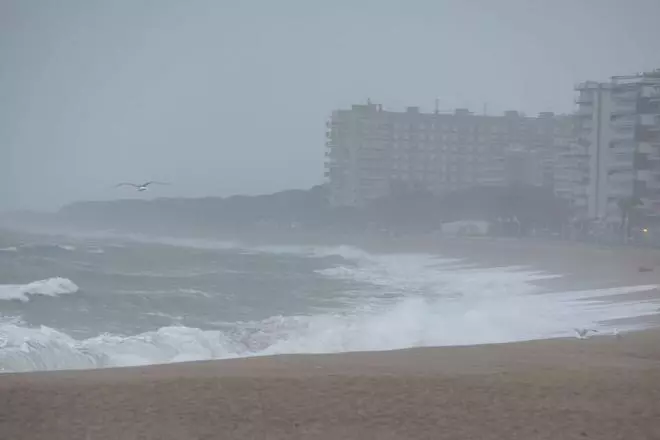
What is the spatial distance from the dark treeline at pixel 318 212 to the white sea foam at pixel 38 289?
1.25 m

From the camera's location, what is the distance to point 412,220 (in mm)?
17859

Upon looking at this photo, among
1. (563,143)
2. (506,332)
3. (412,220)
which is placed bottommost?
(506,332)

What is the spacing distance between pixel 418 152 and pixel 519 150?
2.61 m

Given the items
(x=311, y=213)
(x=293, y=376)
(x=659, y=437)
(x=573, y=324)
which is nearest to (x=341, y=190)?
(x=311, y=213)

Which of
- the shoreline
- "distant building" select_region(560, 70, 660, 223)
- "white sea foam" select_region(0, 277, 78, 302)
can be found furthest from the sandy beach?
"distant building" select_region(560, 70, 660, 223)

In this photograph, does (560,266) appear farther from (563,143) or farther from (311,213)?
(311,213)

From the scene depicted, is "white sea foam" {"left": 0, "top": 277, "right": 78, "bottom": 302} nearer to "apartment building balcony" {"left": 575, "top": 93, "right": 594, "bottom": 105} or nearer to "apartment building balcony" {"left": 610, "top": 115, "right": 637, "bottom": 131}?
"apartment building balcony" {"left": 575, "top": 93, "right": 594, "bottom": 105}

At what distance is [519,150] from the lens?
1911cm

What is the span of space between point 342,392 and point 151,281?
8.84 m

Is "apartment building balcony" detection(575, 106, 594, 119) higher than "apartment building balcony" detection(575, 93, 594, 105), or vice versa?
"apartment building balcony" detection(575, 93, 594, 105)

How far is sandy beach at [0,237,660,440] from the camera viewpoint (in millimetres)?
6195

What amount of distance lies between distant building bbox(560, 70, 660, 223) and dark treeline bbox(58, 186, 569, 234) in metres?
0.70

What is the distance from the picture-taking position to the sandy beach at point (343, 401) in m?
6.20

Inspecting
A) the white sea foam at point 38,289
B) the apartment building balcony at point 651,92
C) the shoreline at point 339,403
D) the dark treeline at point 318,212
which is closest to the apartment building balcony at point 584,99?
the apartment building balcony at point 651,92
